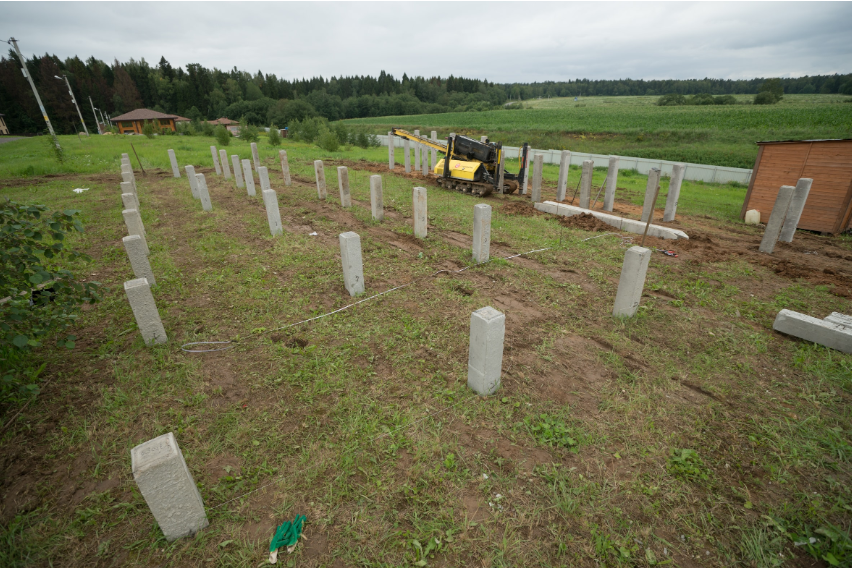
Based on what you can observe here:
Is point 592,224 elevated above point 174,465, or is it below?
below

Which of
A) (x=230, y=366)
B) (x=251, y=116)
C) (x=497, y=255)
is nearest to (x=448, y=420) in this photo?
(x=230, y=366)

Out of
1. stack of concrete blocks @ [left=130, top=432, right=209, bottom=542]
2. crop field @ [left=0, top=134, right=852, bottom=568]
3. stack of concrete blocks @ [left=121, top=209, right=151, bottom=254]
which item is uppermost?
stack of concrete blocks @ [left=121, top=209, right=151, bottom=254]

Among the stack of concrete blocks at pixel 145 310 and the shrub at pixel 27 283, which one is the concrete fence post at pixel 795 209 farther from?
the shrub at pixel 27 283

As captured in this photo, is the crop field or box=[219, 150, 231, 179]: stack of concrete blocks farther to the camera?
box=[219, 150, 231, 179]: stack of concrete blocks

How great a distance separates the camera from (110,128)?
57250 millimetres

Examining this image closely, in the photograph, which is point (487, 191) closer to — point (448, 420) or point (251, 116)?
point (448, 420)

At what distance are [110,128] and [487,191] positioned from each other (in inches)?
2780

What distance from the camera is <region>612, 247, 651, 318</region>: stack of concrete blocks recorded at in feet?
16.5

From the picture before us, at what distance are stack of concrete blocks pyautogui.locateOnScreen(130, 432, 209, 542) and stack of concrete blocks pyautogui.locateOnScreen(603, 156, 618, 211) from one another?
41.0 ft

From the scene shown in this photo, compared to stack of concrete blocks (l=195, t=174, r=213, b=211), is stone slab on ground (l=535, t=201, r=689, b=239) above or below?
below

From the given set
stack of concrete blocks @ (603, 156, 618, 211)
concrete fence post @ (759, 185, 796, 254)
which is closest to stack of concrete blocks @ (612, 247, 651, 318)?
concrete fence post @ (759, 185, 796, 254)

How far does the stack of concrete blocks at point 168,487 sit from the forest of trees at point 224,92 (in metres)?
57.0

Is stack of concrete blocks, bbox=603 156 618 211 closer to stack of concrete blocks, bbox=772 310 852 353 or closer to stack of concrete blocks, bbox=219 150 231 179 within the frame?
stack of concrete blocks, bbox=772 310 852 353

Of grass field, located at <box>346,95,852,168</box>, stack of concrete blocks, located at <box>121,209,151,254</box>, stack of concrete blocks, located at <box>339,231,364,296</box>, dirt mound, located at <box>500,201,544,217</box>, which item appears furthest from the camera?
grass field, located at <box>346,95,852,168</box>
